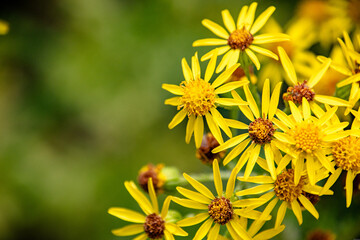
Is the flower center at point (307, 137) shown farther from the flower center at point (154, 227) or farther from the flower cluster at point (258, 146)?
the flower center at point (154, 227)

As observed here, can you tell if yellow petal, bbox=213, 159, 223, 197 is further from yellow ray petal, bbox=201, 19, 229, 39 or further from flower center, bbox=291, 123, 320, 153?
yellow ray petal, bbox=201, 19, 229, 39

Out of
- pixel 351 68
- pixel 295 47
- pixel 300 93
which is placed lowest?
pixel 300 93

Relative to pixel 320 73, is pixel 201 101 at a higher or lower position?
lower

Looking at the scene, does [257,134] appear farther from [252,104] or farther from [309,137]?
[309,137]

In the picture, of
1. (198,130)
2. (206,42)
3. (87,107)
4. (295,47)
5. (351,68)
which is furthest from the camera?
(87,107)

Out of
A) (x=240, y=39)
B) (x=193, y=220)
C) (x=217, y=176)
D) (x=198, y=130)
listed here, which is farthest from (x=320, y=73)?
(x=193, y=220)

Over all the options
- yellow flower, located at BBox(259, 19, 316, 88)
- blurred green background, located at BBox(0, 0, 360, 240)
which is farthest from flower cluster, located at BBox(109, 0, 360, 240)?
blurred green background, located at BBox(0, 0, 360, 240)
